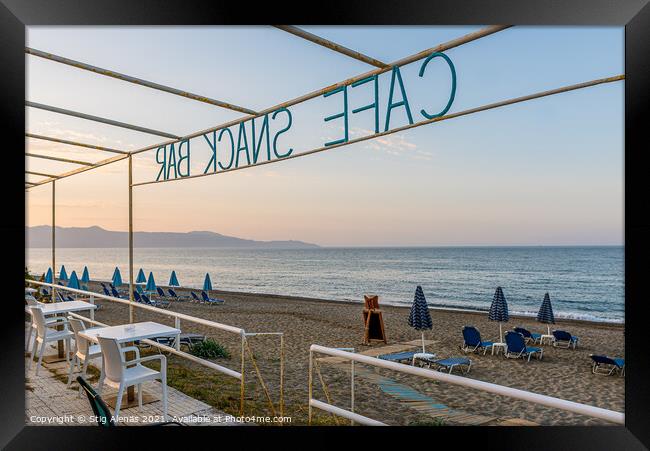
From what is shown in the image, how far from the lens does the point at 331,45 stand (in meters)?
2.98

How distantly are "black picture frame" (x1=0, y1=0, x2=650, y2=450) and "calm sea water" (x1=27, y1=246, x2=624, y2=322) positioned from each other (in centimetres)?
2606

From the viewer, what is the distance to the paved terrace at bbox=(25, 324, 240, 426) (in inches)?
143

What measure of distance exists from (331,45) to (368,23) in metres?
0.32

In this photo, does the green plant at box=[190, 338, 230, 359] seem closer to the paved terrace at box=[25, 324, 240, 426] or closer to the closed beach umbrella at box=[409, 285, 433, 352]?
the closed beach umbrella at box=[409, 285, 433, 352]

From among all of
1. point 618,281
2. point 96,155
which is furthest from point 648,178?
point 618,281

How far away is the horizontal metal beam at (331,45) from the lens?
2.77 metres

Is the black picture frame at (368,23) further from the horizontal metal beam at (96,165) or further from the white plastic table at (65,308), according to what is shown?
the horizontal metal beam at (96,165)

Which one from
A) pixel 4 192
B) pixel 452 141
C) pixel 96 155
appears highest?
pixel 452 141

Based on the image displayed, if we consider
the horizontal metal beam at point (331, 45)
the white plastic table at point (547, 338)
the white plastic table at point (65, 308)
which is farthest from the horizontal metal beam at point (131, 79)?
the white plastic table at point (547, 338)

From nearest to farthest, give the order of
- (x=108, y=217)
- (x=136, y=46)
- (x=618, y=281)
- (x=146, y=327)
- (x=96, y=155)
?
(x=146, y=327)
(x=96, y=155)
(x=136, y=46)
(x=618, y=281)
(x=108, y=217)

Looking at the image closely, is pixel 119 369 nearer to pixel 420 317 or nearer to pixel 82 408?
pixel 82 408

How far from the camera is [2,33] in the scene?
2.67m

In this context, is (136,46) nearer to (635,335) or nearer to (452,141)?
(635,335)

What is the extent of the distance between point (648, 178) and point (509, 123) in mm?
46216
